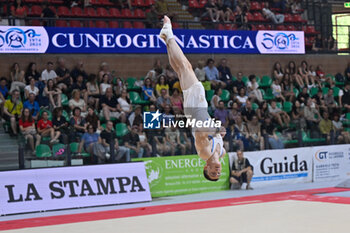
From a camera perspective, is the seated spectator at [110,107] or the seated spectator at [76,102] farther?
the seated spectator at [110,107]

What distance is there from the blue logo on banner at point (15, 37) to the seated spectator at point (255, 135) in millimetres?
6555

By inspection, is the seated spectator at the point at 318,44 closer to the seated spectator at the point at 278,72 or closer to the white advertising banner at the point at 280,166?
the seated spectator at the point at 278,72

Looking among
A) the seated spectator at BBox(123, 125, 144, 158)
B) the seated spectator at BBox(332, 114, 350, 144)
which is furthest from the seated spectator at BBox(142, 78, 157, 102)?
the seated spectator at BBox(332, 114, 350, 144)

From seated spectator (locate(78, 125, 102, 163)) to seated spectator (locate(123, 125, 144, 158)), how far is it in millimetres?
702

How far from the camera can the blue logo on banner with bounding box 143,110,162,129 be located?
14867 millimetres

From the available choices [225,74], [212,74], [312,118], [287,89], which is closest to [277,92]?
[287,89]

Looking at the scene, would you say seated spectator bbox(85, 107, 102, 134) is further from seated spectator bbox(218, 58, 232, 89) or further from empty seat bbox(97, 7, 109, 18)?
seated spectator bbox(218, 58, 232, 89)

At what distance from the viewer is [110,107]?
617 inches

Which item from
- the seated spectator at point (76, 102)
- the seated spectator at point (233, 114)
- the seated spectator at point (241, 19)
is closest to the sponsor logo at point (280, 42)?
the seated spectator at point (241, 19)

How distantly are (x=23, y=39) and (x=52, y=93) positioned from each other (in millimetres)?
1602

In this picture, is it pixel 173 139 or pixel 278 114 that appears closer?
pixel 173 139

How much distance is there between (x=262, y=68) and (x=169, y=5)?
13.6ft

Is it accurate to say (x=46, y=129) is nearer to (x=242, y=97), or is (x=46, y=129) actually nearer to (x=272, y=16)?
(x=242, y=97)

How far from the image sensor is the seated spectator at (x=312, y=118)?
17.4 meters
